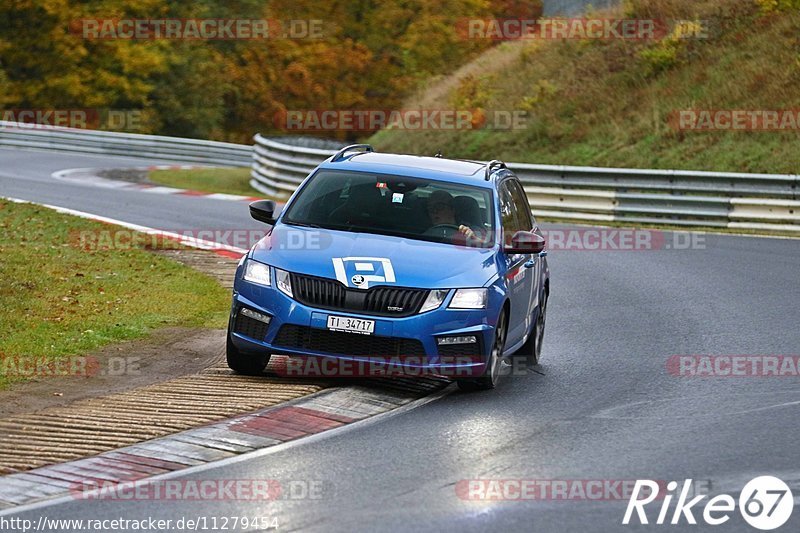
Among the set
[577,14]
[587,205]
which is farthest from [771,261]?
[577,14]

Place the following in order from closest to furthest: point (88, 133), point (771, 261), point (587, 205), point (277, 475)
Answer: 1. point (277, 475)
2. point (771, 261)
3. point (587, 205)
4. point (88, 133)

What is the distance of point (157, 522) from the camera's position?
695cm

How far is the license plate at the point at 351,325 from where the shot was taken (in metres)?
10.3

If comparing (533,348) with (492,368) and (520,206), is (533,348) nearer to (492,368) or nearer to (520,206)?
(520,206)

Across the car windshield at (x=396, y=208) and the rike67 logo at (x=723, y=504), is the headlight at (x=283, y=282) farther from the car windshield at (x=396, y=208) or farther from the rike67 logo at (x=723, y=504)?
the rike67 logo at (x=723, y=504)

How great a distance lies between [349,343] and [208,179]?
88.6 ft

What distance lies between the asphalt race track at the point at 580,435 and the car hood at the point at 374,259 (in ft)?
3.14

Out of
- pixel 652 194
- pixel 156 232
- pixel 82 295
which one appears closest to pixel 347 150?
pixel 82 295

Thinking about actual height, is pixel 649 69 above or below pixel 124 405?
above

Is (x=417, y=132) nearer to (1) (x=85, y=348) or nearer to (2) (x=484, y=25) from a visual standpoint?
(1) (x=85, y=348)

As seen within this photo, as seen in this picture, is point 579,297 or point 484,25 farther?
point 484,25

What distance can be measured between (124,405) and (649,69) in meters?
28.0

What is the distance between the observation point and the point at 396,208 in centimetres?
1156

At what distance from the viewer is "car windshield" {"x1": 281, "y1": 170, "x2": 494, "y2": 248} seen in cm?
1140
